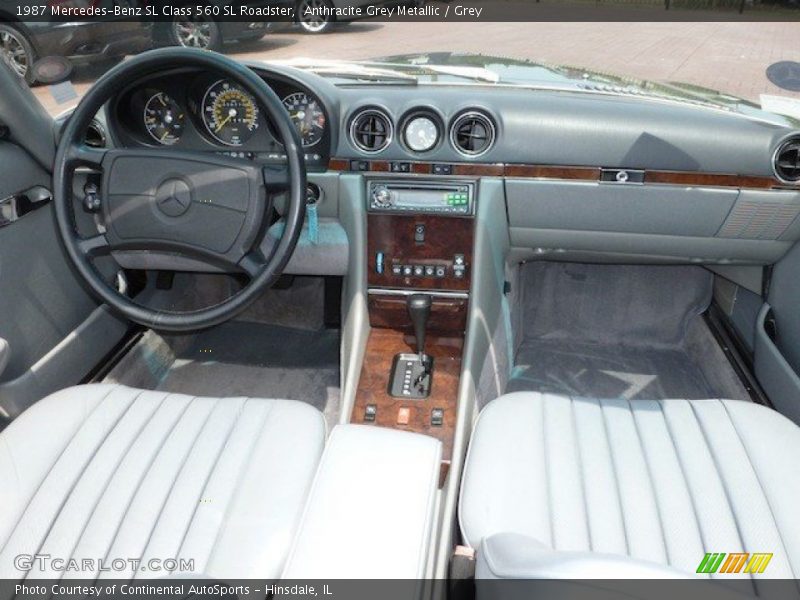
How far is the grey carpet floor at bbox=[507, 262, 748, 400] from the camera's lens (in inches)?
125

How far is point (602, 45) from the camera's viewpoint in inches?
103

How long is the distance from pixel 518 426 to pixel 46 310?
164 cm

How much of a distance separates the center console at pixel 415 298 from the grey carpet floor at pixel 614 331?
645mm

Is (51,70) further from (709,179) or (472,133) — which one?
(709,179)

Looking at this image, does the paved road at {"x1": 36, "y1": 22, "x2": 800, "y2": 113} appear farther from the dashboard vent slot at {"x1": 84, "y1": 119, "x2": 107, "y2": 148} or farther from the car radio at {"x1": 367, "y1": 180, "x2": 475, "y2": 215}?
the car radio at {"x1": 367, "y1": 180, "x2": 475, "y2": 215}

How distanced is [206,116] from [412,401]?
3.88 feet

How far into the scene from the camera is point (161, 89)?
238 centimetres

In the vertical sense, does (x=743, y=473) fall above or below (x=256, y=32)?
below

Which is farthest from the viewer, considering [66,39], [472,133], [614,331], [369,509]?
[614,331]

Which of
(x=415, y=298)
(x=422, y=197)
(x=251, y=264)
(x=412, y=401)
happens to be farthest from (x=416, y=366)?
(x=251, y=264)

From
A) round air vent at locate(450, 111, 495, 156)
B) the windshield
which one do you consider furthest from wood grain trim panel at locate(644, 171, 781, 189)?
round air vent at locate(450, 111, 495, 156)

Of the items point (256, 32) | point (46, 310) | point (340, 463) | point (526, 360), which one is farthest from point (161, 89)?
point (526, 360)

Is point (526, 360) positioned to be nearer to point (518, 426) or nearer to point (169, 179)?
point (518, 426)

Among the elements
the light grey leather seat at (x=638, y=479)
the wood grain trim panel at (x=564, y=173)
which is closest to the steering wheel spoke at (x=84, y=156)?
the wood grain trim panel at (x=564, y=173)
